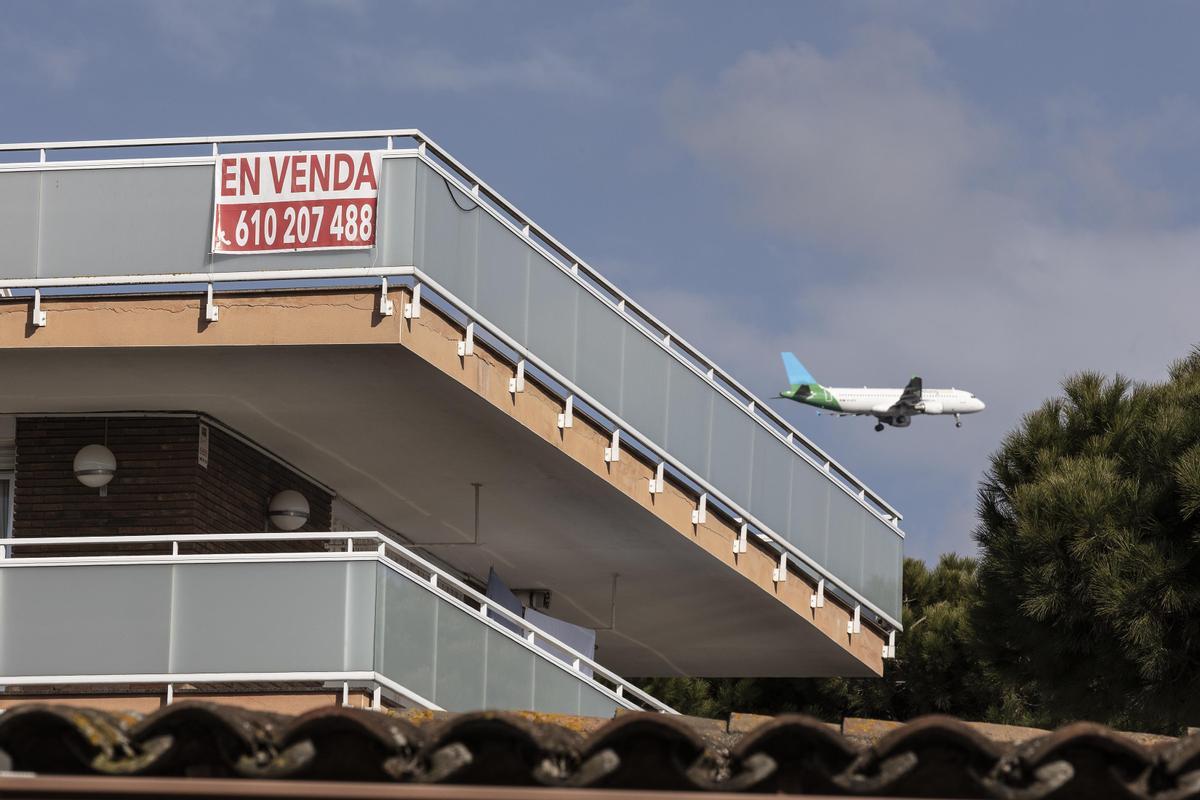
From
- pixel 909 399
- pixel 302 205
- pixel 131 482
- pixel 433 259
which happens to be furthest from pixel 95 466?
pixel 909 399

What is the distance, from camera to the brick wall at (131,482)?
18.2 m

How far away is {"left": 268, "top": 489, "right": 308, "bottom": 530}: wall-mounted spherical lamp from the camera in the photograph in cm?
1945

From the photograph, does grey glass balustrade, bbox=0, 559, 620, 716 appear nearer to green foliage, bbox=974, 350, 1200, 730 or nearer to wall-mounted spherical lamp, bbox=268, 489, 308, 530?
wall-mounted spherical lamp, bbox=268, 489, 308, 530

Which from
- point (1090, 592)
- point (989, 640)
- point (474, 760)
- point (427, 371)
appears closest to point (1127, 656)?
point (1090, 592)

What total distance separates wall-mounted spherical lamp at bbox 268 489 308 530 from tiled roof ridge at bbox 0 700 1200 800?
37.6 ft

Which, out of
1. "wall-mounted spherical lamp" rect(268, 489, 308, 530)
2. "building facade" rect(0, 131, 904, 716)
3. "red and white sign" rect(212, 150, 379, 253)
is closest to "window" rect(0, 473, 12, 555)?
"building facade" rect(0, 131, 904, 716)

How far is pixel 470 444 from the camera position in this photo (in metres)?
18.9

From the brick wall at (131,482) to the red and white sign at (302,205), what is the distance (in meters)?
2.17

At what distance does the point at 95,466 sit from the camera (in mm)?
18234

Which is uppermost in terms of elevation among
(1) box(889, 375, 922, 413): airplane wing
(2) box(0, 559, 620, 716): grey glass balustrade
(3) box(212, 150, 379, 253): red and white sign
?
(1) box(889, 375, 922, 413): airplane wing

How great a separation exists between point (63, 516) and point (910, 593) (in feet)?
89.1

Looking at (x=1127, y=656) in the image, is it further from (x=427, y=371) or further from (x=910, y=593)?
(x=910, y=593)

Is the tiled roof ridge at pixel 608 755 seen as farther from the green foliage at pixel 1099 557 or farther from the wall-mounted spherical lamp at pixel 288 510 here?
the green foliage at pixel 1099 557

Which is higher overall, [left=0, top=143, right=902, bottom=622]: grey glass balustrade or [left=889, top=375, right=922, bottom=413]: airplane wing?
[left=889, top=375, right=922, bottom=413]: airplane wing
